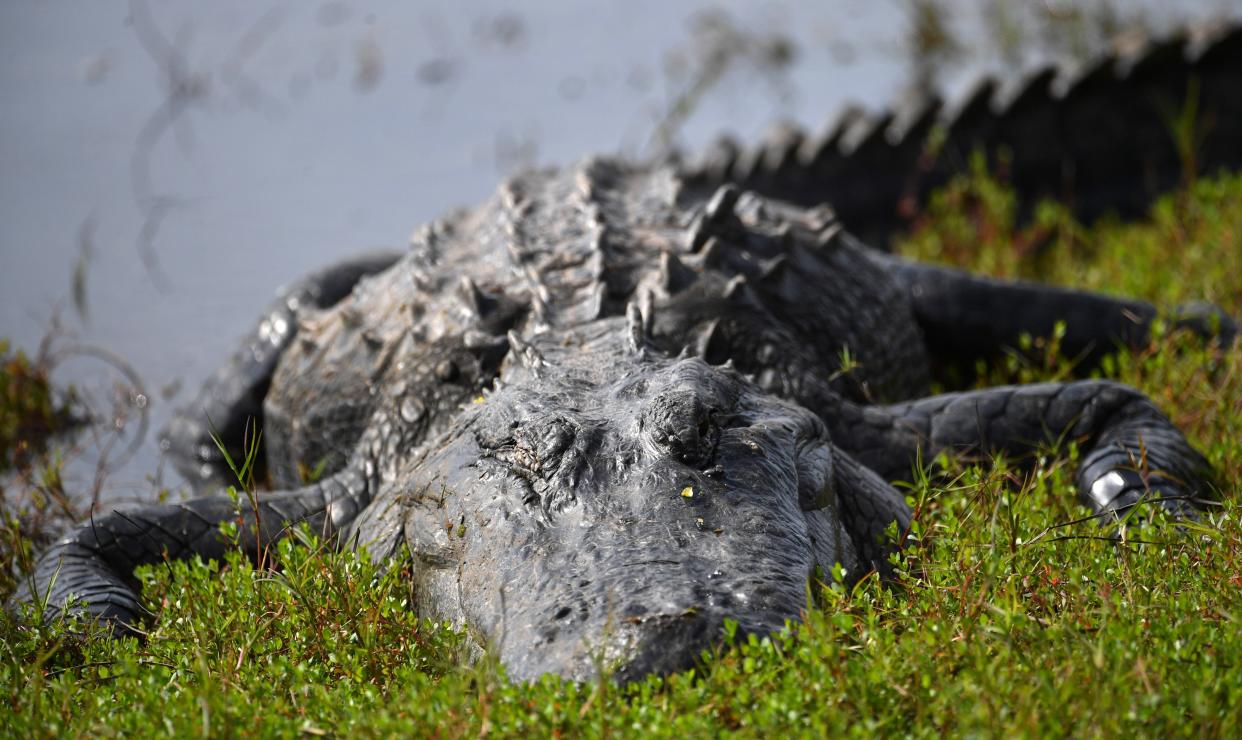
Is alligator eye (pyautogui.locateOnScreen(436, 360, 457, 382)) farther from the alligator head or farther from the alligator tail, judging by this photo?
the alligator tail

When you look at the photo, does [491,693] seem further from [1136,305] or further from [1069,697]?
[1136,305]

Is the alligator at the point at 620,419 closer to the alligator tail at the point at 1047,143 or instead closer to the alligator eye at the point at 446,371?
the alligator eye at the point at 446,371

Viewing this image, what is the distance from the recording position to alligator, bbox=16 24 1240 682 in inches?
108

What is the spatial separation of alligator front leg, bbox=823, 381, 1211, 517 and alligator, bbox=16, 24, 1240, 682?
0.01 m

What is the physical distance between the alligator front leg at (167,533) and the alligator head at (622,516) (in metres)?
0.67

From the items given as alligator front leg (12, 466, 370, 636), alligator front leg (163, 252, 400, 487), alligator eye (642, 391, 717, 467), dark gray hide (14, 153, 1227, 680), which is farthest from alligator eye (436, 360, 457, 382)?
alligator front leg (163, 252, 400, 487)

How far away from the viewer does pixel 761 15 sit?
1116cm

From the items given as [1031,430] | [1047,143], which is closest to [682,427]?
[1031,430]

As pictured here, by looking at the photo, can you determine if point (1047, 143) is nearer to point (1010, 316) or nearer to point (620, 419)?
point (1010, 316)

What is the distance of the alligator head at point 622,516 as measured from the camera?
2.53 meters

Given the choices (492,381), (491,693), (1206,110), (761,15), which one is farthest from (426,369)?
(761,15)

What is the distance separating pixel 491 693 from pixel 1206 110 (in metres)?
6.81

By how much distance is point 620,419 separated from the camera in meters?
3.15

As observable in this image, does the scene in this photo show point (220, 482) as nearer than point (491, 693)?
No
